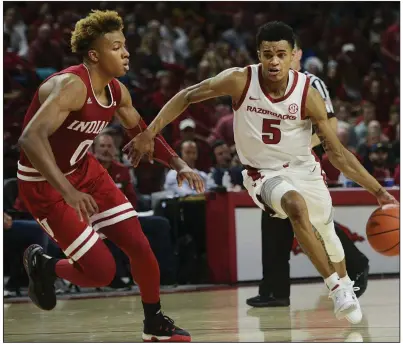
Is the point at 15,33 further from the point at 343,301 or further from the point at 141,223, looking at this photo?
the point at 343,301

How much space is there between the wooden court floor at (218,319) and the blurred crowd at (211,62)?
73.8 inches

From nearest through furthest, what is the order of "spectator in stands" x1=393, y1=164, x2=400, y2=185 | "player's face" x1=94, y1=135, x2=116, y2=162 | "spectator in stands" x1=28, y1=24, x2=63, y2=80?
1. "player's face" x1=94, y1=135, x2=116, y2=162
2. "spectator in stands" x1=393, y1=164, x2=400, y2=185
3. "spectator in stands" x1=28, y1=24, x2=63, y2=80

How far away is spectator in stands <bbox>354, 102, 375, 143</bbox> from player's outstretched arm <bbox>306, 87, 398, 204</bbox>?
695 cm

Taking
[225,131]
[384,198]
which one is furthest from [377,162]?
[384,198]

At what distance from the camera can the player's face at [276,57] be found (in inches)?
234

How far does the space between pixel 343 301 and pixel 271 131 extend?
4.14 ft

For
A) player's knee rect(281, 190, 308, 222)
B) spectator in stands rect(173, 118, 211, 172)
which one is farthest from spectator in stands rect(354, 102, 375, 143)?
player's knee rect(281, 190, 308, 222)

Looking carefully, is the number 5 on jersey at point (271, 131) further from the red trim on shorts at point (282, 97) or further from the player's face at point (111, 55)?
the player's face at point (111, 55)

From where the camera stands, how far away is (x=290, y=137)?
6.18 metres

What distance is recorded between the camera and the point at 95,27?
5.24 m

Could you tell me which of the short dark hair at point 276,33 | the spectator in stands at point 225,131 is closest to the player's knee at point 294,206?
the short dark hair at point 276,33

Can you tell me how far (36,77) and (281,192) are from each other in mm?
6611

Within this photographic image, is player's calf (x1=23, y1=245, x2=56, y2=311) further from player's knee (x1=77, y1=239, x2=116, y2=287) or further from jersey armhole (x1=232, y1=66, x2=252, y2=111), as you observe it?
jersey armhole (x1=232, y1=66, x2=252, y2=111)

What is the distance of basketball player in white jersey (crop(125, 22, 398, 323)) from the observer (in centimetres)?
597
